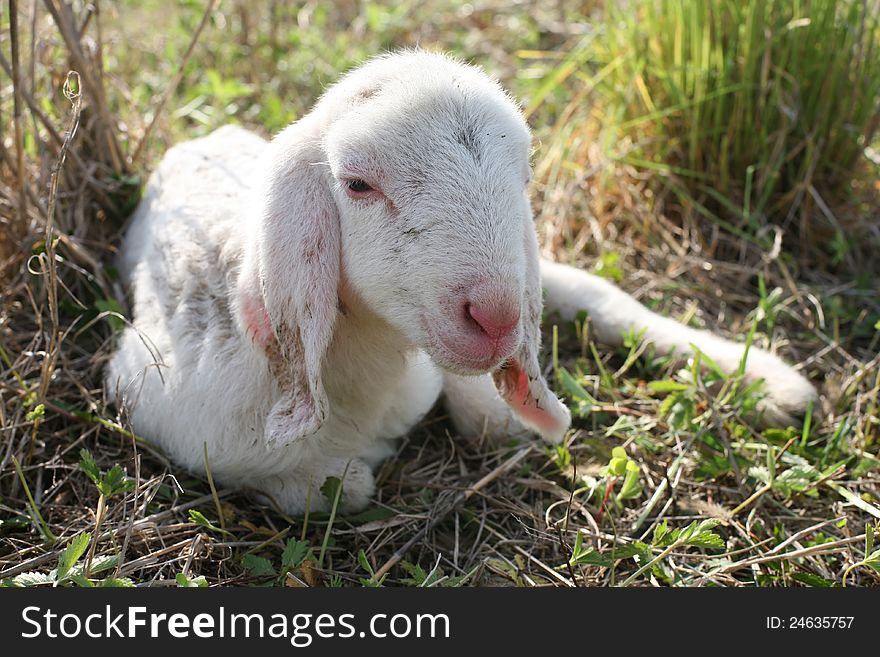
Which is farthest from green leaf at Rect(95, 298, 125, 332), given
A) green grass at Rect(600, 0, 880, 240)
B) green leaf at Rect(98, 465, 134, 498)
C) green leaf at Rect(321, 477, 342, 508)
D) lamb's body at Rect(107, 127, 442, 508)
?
green grass at Rect(600, 0, 880, 240)

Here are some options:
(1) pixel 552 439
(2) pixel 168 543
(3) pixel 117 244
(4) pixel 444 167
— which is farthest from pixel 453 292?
(3) pixel 117 244

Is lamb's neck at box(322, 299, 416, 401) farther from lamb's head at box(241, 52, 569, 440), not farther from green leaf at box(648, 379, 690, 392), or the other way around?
green leaf at box(648, 379, 690, 392)

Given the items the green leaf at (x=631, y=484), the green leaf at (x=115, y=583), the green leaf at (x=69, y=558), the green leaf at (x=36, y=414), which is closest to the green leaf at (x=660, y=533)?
the green leaf at (x=631, y=484)

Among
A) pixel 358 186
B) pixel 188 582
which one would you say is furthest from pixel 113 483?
pixel 358 186

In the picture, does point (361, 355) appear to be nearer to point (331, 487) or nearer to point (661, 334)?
point (331, 487)

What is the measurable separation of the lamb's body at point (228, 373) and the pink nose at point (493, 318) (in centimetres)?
51

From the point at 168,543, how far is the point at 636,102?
336cm

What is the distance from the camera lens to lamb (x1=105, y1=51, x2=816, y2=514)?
2.51 metres

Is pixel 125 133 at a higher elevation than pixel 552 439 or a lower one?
higher

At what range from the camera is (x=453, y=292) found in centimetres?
245

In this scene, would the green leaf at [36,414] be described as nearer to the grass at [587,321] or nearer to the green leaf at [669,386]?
the grass at [587,321]

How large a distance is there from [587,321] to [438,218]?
1.65m

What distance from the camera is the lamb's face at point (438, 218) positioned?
246 centimetres

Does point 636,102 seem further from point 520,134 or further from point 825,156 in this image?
point 520,134
